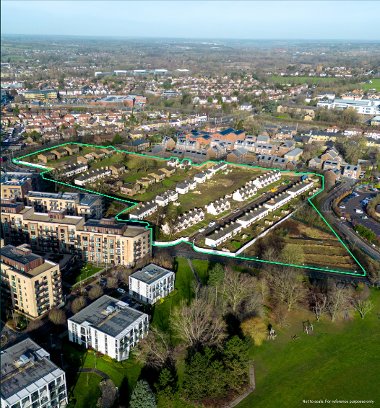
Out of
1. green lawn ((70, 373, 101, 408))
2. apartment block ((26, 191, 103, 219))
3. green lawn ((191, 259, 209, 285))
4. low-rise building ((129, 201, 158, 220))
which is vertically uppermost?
apartment block ((26, 191, 103, 219))

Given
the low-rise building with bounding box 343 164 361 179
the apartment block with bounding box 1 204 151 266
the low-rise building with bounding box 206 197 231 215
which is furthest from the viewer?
the low-rise building with bounding box 343 164 361 179

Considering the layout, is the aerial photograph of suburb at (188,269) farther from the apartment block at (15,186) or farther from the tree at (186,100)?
the tree at (186,100)

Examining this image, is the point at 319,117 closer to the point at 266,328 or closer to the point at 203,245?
the point at 203,245

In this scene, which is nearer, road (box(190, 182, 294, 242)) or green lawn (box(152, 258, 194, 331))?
green lawn (box(152, 258, 194, 331))

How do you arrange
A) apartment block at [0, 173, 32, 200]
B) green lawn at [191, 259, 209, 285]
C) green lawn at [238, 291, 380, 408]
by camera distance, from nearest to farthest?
1. green lawn at [238, 291, 380, 408]
2. green lawn at [191, 259, 209, 285]
3. apartment block at [0, 173, 32, 200]

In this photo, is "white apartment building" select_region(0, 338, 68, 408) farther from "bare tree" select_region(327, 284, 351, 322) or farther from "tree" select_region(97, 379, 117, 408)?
"bare tree" select_region(327, 284, 351, 322)

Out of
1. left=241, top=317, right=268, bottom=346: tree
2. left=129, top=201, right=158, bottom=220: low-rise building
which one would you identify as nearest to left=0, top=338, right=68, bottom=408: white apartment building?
left=241, top=317, right=268, bottom=346: tree

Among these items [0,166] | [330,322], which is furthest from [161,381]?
[0,166]
